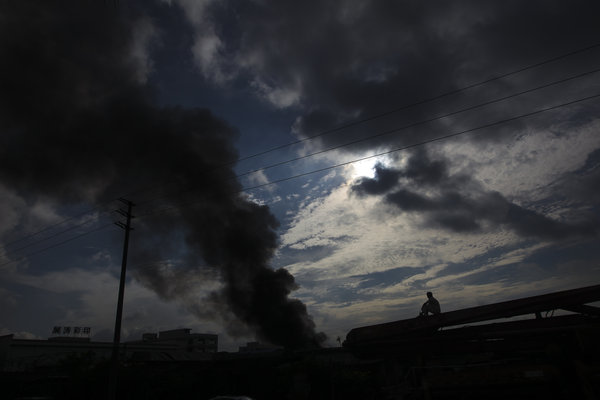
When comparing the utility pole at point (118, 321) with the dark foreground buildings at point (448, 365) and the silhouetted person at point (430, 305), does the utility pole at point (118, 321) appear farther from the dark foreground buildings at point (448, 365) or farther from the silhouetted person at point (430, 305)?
the silhouetted person at point (430, 305)

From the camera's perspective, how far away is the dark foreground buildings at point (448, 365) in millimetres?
5844

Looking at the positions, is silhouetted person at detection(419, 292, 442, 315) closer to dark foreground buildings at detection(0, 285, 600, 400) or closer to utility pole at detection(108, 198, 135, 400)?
dark foreground buildings at detection(0, 285, 600, 400)

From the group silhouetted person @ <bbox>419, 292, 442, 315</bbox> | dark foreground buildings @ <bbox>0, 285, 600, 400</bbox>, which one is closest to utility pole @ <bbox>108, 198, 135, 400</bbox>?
dark foreground buildings @ <bbox>0, 285, 600, 400</bbox>

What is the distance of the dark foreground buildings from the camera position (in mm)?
5844

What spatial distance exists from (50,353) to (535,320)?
44133 millimetres

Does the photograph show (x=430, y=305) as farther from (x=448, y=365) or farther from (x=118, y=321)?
(x=118, y=321)

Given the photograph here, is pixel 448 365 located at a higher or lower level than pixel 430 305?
lower

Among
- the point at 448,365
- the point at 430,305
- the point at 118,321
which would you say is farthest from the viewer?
the point at 118,321

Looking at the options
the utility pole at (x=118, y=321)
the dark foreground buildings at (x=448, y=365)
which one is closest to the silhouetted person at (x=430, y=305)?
the dark foreground buildings at (x=448, y=365)

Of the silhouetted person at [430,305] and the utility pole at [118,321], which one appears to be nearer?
the silhouetted person at [430,305]

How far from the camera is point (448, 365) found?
27.5ft

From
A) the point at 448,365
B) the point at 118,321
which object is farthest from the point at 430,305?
the point at 118,321

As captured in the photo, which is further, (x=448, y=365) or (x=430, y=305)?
(x=430, y=305)

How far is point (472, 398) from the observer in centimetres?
600
